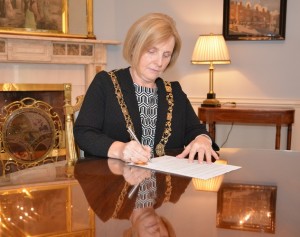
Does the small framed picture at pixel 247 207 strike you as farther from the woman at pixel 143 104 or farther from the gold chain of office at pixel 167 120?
the gold chain of office at pixel 167 120

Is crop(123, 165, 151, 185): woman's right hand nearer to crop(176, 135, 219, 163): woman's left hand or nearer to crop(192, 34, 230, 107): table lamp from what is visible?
crop(176, 135, 219, 163): woman's left hand

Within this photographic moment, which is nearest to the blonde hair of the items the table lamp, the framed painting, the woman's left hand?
the woman's left hand

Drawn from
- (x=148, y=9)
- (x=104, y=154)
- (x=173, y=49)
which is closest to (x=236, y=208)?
(x=104, y=154)

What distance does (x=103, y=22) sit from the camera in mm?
4855

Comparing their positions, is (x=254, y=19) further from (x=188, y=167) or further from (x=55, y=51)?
(x=188, y=167)

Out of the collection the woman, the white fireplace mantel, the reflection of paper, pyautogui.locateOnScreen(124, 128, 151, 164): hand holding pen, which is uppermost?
the white fireplace mantel

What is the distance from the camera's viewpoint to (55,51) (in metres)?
4.47

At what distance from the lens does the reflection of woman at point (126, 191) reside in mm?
918

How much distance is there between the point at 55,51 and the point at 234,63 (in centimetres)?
199

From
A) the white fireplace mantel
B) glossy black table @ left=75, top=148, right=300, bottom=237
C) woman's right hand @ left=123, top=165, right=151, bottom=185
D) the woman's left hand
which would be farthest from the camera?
the white fireplace mantel

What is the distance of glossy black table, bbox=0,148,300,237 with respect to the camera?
2.79 feet

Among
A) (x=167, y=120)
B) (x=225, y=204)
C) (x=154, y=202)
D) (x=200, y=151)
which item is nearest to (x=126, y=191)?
(x=154, y=202)

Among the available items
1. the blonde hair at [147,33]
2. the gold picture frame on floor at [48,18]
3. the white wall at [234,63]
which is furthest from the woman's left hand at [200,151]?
the gold picture frame on floor at [48,18]

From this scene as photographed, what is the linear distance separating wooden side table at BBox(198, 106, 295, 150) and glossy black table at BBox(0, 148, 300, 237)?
8.06 feet
